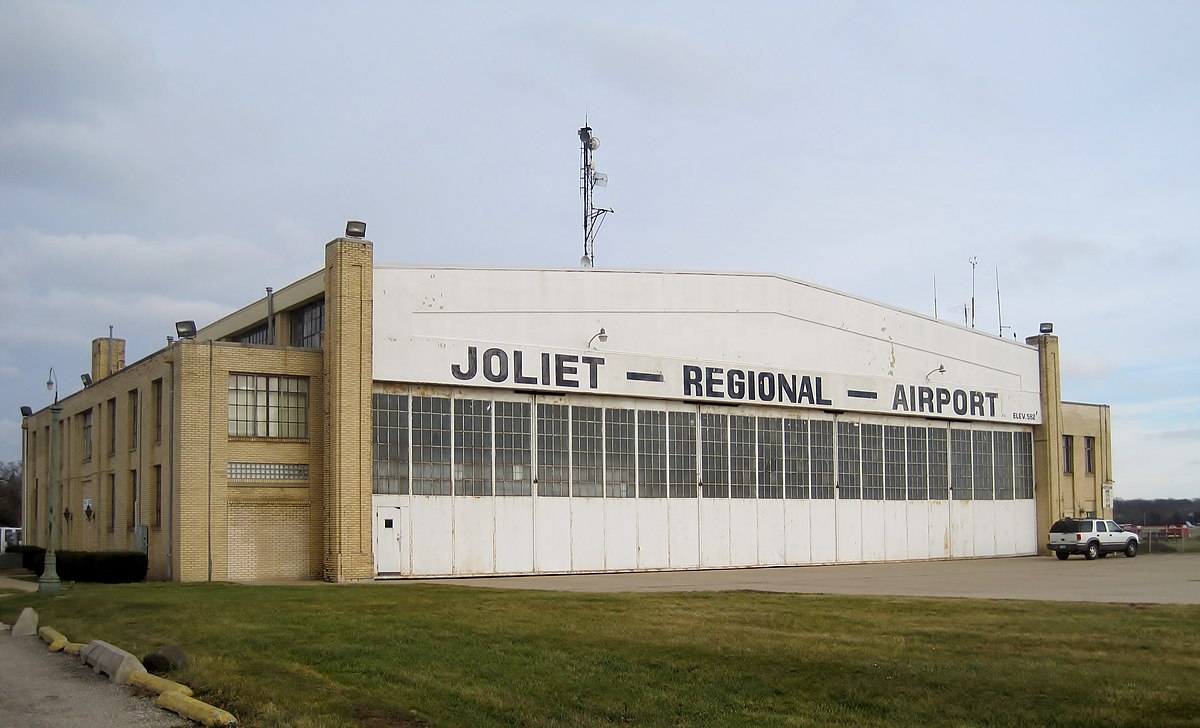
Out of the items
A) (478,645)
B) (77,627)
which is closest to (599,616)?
(478,645)

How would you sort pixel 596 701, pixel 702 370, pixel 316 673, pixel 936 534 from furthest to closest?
pixel 936 534 < pixel 702 370 < pixel 316 673 < pixel 596 701

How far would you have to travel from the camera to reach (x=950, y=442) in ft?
157

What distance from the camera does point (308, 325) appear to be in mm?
36781

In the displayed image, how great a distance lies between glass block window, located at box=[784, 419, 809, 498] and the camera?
4209 centimetres

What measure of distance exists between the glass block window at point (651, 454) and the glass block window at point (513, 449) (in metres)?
4.11

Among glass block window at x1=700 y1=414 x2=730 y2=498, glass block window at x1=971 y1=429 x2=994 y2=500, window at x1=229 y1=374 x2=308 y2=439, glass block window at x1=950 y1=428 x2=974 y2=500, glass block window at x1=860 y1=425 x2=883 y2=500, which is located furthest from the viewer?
glass block window at x1=971 y1=429 x2=994 y2=500

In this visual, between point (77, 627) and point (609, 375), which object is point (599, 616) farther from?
point (609, 375)

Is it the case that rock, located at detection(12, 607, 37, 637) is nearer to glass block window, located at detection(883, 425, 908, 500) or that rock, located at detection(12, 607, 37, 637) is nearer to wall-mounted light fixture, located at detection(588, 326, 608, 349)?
wall-mounted light fixture, located at detection(588, 326, 608, 349)

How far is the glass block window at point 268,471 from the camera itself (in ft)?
106

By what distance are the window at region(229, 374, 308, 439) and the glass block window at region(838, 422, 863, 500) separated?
2000 centimetres

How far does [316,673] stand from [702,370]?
26245 mm

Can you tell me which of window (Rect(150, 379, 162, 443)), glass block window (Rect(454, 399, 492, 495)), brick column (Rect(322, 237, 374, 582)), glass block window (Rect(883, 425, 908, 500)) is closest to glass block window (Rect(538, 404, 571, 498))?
glass block window (Rect(454, 399, 492, 495))

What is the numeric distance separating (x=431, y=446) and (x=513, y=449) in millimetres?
2658

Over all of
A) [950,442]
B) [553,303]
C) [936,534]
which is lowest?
[936,534]
